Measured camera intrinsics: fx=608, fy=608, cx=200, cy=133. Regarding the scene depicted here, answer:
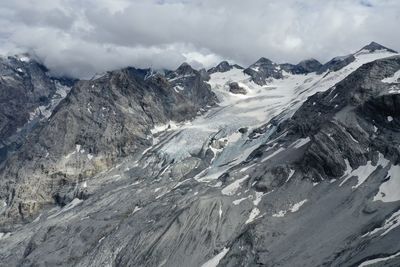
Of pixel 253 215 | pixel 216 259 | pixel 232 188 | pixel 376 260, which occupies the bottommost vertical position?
pixel 216 259

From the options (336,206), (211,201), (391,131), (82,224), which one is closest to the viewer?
(336,206)

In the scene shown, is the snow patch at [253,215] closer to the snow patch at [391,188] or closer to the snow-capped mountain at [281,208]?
the snow-capped mountain at [281,208]

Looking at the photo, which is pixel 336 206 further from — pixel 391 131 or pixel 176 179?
pixel 176 179

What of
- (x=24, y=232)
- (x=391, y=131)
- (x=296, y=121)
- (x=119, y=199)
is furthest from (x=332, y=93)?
(x=24, y=232)

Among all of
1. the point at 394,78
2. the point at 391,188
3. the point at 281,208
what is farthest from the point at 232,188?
the point at 394,78

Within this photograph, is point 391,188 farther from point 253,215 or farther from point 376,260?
point 253,215

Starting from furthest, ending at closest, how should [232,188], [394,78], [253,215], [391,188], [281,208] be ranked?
[394,78], [232,188], [253,215], [281,208], [391,188]

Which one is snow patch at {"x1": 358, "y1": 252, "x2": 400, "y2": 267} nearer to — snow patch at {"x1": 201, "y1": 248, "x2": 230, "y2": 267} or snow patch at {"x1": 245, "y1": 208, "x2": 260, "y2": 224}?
snow patch at {"x1": 201, "y1": 248, "x2": 230, "y2": 267}

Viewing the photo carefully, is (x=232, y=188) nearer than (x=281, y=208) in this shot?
No

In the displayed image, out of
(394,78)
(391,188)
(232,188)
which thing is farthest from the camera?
(394,78)

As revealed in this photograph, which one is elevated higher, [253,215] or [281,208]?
[281,208]

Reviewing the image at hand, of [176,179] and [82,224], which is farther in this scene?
[176,179]
